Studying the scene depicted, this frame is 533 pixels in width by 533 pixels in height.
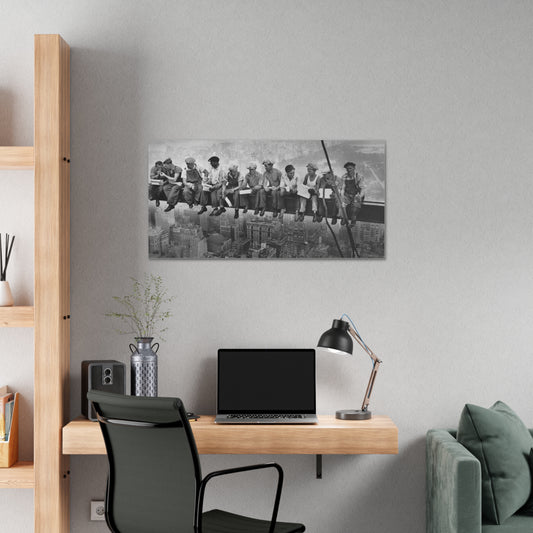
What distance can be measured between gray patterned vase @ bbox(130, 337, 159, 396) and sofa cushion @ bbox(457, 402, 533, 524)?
1.38 meters

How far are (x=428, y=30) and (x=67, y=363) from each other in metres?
2.36

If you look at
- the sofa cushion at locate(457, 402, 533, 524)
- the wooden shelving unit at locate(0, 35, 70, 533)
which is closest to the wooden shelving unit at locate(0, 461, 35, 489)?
the wooden shelving unit at locate(0, 35, 70, 533)

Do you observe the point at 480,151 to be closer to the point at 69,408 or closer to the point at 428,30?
the point at 428,30

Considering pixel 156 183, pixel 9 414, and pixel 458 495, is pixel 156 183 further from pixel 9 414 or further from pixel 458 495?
pixel 458 495

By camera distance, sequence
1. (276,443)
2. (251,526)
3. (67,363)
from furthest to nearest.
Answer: (67,363) < (276,443) < (251,526)

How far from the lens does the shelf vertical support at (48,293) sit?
3.07 metres

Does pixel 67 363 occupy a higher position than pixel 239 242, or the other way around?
pixel 239 242

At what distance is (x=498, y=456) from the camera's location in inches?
113

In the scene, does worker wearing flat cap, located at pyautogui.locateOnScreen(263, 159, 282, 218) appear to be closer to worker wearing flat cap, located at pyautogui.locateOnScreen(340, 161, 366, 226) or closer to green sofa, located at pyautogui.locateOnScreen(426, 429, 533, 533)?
worker wearing flat cap, located at pyautogui.locateOnScreen(340, 161, 366, 226)

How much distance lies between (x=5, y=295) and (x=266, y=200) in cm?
130

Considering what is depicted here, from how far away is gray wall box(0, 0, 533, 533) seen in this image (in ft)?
11.0

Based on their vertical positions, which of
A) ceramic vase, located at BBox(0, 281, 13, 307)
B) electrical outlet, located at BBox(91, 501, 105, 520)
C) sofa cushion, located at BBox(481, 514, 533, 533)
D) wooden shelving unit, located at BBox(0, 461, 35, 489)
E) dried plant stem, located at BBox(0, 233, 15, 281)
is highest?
dried plant stem, located at BBox(0, 233, 15, 281)

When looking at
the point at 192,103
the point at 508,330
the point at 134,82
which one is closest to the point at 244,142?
the point at 192,103

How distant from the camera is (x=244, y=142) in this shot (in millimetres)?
3365
